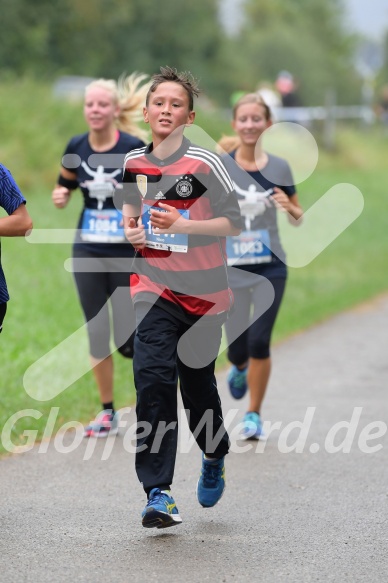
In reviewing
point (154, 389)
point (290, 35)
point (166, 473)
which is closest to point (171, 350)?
point (154, 389)

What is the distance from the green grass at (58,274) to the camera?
930cm

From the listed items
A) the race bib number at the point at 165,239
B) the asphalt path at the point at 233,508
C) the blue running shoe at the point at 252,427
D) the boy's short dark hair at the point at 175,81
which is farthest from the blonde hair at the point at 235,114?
the race bib number at the point at 165,239

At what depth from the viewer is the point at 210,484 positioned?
19.2 ft

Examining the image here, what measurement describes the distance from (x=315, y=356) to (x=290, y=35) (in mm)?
61407

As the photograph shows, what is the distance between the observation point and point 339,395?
371 inches

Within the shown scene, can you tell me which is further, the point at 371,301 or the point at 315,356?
the point at 371,301

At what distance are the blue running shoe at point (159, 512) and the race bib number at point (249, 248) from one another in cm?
261

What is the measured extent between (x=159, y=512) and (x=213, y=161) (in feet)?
5.40

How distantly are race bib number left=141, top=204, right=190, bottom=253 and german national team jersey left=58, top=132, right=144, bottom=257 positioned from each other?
2082mm

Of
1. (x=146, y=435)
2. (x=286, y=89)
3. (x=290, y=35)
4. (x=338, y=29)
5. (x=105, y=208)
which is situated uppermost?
(x=338, y=29)

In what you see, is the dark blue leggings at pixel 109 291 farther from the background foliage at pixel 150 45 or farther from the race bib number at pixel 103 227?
the background foliage at pixel 150 45

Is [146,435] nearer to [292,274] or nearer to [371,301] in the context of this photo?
[371,301]

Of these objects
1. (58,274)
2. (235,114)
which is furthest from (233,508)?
(58,274)

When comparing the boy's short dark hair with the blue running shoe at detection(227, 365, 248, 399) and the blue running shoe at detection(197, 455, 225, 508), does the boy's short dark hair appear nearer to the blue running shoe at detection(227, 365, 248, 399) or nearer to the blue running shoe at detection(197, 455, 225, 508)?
the blue running shoe at detection(197, 455, 225, 508)
